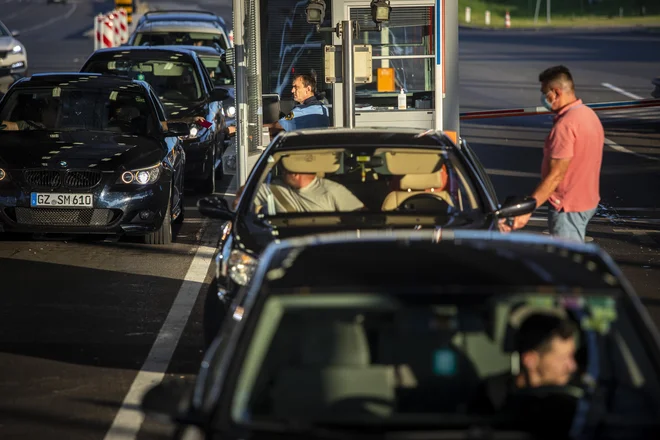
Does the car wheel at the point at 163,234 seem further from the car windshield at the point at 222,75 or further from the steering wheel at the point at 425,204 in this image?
the car windshield at the point at 222,75

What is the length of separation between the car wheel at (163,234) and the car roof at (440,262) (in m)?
7.92

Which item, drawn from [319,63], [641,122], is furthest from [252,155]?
[641,122]

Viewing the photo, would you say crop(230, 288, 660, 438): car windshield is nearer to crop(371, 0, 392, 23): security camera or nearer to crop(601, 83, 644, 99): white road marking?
crop(371, 0, 392, 23): security camera

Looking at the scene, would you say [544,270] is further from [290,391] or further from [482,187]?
[482,187]

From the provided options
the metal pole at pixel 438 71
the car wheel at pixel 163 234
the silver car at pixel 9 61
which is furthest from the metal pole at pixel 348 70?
the silver car at pixel 9 61

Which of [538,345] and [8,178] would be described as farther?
[8,178]

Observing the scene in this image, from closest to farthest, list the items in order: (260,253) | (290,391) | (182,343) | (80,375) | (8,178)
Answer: (290,391) < (260,253) < (80,375) < (182,343) < (8,178)

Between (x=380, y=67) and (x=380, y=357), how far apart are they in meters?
12.5

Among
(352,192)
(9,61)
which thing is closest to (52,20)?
(9,61)

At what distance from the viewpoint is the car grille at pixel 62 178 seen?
12.0m

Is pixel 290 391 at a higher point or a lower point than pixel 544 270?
lower

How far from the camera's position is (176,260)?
12.0 metres

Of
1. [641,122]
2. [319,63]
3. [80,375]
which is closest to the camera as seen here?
[80,375]

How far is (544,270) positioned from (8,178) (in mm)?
8334
